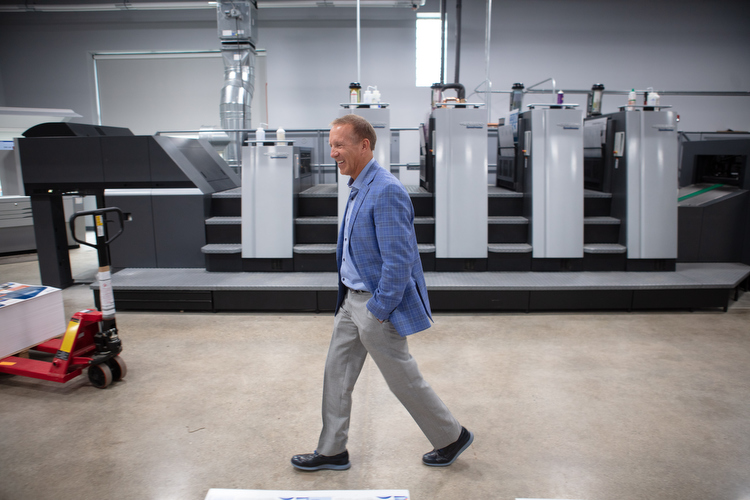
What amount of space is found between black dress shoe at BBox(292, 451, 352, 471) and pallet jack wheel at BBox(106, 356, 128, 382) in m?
1.61

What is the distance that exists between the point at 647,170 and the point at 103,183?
5.60m

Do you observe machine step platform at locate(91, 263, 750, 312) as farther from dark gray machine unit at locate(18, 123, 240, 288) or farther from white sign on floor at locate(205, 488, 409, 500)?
white sign on floor at locate(205, 488, 409, 500)

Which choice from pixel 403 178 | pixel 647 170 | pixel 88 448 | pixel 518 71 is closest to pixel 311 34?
pixel 403 178

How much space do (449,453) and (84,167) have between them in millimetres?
4624

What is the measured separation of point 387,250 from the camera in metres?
1.87

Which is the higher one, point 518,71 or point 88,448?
point 518,71

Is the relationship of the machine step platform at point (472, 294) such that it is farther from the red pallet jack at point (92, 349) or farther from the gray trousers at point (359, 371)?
the gray trousers at point (359, 371)

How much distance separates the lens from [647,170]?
5000 mm

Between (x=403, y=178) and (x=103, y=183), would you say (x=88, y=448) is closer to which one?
(x=103, y=183)

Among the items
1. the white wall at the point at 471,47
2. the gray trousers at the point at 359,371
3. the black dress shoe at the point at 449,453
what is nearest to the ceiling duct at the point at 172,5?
the white wall at the point at 471,47

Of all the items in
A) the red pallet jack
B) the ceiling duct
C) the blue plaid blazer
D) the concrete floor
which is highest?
the ceiling duct

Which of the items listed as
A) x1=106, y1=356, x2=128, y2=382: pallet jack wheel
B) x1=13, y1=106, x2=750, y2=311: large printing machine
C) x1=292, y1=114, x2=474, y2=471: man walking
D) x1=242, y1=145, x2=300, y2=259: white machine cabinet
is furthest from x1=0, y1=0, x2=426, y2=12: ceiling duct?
x1=292, y1=114, x2=474, y2=471: man walking

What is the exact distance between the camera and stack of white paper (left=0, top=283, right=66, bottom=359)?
328 cm

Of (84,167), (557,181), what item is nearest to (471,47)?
(557,181)
